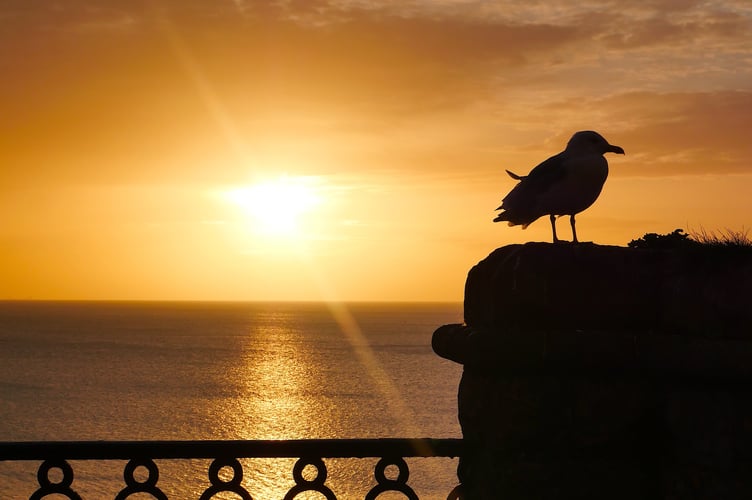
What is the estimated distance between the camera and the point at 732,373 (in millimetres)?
3787

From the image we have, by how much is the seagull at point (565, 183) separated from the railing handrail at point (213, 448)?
1.58 metres

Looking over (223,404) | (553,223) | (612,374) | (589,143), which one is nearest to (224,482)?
(612,374)

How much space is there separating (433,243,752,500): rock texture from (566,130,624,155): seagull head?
1181mm

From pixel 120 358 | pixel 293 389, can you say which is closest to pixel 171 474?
pixel 293 389

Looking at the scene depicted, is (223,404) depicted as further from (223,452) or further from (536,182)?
(223,452)

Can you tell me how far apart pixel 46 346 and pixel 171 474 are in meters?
139

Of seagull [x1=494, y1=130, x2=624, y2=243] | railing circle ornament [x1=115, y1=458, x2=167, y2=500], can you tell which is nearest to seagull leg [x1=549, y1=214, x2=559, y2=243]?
seagull [x1=494, y1=130, x2=624, y2=243]

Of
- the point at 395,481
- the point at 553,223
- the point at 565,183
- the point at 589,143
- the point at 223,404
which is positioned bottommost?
the point at 223,404

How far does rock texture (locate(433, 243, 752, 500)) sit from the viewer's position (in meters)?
3.90

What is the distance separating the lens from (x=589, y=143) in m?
5.30

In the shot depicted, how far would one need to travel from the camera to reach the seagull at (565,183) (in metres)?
5.10

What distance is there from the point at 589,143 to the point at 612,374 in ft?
5.99

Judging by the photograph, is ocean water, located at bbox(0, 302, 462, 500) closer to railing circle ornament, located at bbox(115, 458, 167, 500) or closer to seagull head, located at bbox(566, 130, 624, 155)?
seagull head, located at bbox(566, 130, 624, 155)

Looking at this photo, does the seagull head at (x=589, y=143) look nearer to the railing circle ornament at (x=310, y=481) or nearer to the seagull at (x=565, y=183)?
the seagull at (x=565, y=183)
